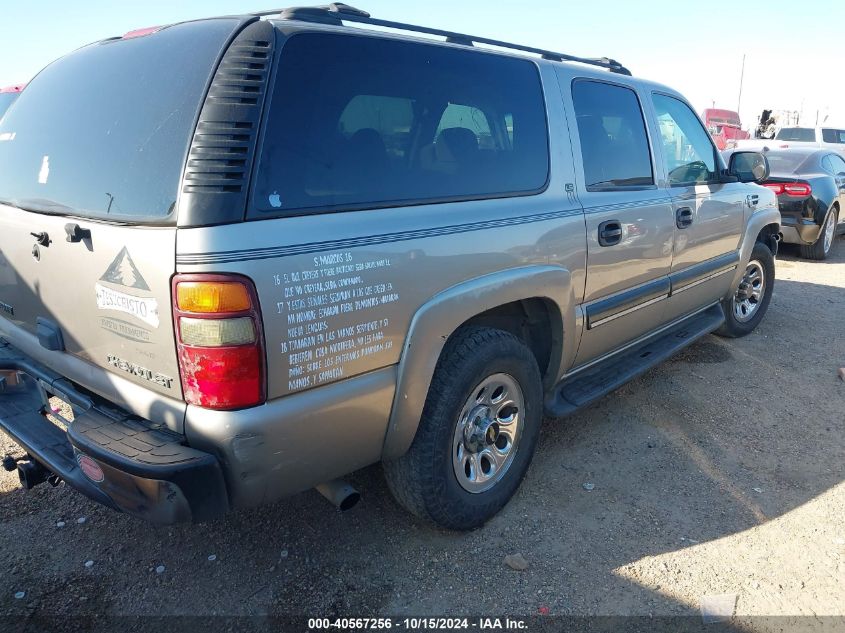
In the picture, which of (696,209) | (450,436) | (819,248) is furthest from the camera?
(819,248)

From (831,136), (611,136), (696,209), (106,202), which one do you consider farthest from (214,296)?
(831,136)

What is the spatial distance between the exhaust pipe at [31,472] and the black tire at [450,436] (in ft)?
4.38

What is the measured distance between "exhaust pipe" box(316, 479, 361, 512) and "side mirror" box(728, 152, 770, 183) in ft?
11.9

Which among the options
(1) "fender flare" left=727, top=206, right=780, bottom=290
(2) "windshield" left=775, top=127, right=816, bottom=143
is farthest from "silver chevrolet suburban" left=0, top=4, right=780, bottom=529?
(2) "windshield" left=775, top=127, right=816, bottom=143

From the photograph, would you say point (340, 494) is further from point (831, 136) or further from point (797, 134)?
point (831, 136)

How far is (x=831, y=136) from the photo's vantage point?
664 inches

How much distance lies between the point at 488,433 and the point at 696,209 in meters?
2.18

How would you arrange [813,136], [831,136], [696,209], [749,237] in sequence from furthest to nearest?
[831,136] → [813,136] → [749,237] → [696,209]

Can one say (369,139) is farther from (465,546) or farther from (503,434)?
(465,546)

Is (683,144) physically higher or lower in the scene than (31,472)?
higher

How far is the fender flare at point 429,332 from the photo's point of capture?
2.20 metres

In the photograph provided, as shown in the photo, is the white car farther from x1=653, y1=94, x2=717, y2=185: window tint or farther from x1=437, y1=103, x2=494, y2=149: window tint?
x1=437, y1=103, x2=494, y2=149: window tint

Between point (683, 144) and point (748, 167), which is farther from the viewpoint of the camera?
point (748, 167)

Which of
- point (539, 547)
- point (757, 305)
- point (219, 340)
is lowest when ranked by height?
point (539, 547)
